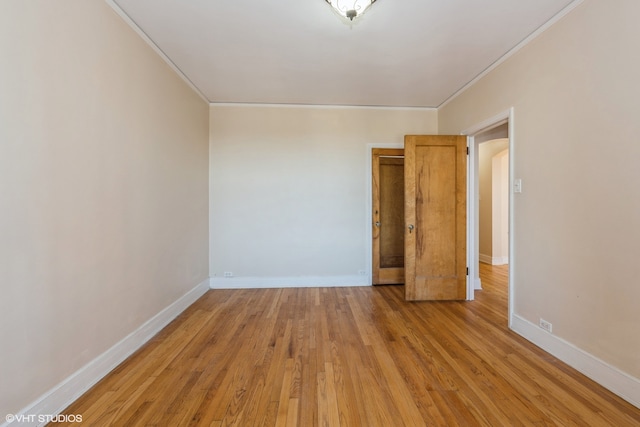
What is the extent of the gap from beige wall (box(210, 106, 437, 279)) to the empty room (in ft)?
0.86

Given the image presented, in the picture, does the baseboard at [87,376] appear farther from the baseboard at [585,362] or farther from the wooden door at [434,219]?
the baseboard at [585,362]

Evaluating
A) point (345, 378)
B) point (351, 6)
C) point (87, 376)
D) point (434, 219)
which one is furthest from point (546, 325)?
point (87, 376)

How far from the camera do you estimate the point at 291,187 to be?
381cm

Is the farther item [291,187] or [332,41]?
[291,187]

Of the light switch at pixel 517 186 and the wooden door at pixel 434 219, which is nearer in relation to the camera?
the light switch at pixel 517 186

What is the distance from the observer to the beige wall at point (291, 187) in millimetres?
3760

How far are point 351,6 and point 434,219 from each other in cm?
253

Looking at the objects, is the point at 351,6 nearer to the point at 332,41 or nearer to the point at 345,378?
the point at 332,41

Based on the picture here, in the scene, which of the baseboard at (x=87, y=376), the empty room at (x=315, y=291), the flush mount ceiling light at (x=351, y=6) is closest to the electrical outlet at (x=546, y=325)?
the empty room at (x=315, y=291)

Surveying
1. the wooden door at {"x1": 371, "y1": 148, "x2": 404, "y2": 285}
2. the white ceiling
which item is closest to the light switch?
the white ceiling

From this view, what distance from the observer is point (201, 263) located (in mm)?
3498

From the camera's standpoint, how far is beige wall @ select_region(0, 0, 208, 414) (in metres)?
1.27

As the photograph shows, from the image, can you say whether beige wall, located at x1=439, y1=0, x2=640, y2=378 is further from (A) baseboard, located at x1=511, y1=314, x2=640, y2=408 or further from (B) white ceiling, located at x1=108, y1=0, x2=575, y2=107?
(B) white ceiling, located at x1=108, y1=0, x2=575, y2=107

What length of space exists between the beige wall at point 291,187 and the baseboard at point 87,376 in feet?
4.58
